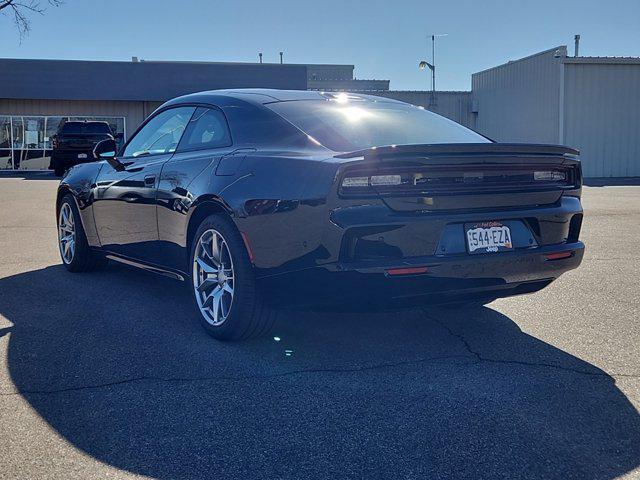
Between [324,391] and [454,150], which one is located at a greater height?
[454,150]

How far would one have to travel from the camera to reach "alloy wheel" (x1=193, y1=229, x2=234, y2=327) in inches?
166

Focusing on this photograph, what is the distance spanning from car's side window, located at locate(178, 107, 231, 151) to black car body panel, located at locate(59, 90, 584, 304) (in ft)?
0.32

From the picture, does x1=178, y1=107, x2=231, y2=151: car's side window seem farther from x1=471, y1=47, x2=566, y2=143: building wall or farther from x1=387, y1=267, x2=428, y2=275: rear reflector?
x1=471, y1=47, x2=566, y2=143: building wall

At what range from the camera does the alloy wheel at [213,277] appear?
4211mm

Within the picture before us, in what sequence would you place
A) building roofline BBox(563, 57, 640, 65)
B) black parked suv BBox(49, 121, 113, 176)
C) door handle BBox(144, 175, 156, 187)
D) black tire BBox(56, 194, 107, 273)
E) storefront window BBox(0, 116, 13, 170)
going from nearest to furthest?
door handle BBox(144, 175, 156, 187) → black tire BBox(56, 194, 107, 273) → black parked suv BBox(49, 121, 113, 176) → building roofline BBox(563, 57, 640, 65) → storefront window BBox(0, 116, 13, 170)

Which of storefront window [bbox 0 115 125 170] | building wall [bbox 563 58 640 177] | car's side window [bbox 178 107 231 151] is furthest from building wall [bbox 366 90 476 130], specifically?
car's side window [bbox 178 107 231 151]

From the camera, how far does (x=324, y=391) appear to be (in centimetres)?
342

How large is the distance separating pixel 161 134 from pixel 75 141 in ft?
64.0

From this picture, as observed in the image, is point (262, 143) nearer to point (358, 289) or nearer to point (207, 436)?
point (358, 289)

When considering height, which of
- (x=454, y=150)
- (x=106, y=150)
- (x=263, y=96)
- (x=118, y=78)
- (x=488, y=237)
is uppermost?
(x=118, y=78)

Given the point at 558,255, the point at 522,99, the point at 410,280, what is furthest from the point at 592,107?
the point at 410,280

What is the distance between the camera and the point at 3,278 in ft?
20.4

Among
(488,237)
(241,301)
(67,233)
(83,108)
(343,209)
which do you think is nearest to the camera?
(343,209)

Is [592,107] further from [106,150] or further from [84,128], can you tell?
[106,150]
